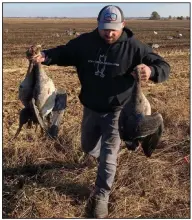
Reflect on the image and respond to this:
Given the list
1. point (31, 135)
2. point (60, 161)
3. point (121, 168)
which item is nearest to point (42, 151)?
point (60, 161)

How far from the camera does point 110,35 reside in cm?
452

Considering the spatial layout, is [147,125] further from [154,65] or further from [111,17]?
[111,17]

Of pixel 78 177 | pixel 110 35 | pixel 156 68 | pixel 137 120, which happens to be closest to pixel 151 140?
pixel 137 120

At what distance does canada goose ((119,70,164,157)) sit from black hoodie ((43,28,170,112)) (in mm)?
444

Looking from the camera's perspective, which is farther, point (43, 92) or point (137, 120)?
point (43, 92)

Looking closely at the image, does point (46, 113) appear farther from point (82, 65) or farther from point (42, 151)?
point (42, 151)

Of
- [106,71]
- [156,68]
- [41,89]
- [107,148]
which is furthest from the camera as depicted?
[107,148]

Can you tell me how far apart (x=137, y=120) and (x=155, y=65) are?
0.75 m

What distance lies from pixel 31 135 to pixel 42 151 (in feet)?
2.60

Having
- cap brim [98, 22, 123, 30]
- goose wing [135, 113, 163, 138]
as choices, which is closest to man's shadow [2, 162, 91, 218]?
goose wing [135, 113, 163, 138]

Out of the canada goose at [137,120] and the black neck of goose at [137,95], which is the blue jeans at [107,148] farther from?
the black neck of goose at [137,95]

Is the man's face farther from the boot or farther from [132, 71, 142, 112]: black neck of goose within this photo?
the boot

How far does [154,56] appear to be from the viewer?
4.66 metres

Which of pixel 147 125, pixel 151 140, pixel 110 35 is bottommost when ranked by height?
pixel 151 140
